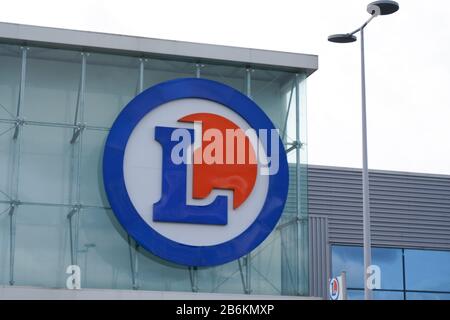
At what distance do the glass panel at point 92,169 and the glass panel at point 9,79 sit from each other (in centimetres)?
159

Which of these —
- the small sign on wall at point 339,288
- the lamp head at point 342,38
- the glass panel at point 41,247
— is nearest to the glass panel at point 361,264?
the small sign on wall at point 339,288

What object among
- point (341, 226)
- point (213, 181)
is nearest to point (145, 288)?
point (213, 181)

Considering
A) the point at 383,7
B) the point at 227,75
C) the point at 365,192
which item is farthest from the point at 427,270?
the point at 227,75

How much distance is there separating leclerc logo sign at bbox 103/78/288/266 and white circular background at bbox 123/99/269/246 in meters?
0.02

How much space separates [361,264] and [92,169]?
17.2 m

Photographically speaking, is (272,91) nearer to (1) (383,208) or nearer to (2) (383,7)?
(2) (383,7)

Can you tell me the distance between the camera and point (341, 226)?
34625mm

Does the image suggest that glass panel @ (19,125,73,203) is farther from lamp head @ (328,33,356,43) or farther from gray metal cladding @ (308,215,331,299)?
gray metal cladding @ (308,215,331,299)

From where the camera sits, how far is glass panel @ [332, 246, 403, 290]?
34.7 m

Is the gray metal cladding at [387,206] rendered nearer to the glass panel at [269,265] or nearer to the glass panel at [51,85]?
the glass panel at [269,265]

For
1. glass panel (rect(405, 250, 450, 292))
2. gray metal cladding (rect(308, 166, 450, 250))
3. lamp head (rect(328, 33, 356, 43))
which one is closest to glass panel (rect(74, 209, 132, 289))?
lamp head (rect(328, 33, 356, 43))

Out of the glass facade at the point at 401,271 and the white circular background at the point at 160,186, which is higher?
the white circular background at the point at 160,186

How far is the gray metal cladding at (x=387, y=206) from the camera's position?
1358 inches

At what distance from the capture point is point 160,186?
66.8 feet
